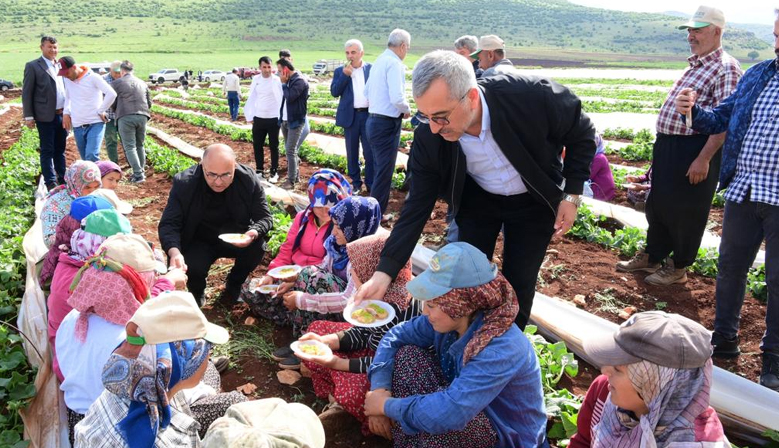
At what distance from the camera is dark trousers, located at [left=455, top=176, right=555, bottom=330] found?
9.70ft

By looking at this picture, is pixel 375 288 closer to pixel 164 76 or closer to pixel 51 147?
pixel 51 147

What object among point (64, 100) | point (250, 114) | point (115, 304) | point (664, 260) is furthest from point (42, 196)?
point (664, 260)

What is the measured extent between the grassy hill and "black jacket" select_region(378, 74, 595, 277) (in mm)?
51961

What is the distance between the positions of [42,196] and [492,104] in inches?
250

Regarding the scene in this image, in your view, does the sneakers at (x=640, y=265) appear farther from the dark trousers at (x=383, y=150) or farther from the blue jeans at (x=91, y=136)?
the blue jeans at (x=91, y=136)

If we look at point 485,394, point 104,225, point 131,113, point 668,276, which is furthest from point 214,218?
point 131,113

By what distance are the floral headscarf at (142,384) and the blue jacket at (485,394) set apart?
0.92 m

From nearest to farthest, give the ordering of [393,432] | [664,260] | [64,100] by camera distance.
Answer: [393,432] → [664,260] → [64,100]

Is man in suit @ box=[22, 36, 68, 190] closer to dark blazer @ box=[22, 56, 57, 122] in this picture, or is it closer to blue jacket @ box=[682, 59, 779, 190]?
dark blazer @ box=[22, 56, 57, 122]

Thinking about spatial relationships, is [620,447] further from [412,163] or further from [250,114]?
[250,114]

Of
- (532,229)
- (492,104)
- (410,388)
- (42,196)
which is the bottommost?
(42,196)

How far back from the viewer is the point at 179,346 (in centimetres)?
214

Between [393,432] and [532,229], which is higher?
[532,229]

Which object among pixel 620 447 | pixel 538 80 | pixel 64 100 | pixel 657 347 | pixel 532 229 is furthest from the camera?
pixel 64 100
